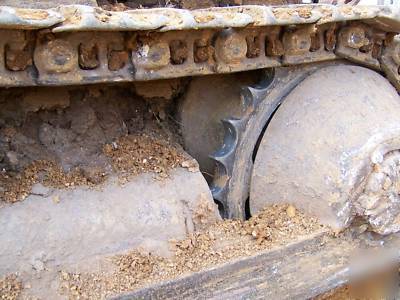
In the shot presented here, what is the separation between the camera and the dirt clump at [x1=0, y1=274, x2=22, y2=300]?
147cm

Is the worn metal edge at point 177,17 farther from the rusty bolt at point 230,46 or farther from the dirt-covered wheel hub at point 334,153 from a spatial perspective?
the dirt-covered wheel hub at point 334,153

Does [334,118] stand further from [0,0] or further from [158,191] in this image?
[0,0]

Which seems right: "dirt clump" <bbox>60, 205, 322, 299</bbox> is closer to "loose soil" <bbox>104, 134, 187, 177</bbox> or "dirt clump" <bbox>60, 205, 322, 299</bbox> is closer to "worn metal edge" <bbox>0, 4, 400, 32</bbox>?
"loose soil" <bbox>104, 134, 187, 177</bbox>

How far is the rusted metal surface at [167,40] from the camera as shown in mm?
1366

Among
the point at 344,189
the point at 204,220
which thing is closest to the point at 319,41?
the point at 344,189

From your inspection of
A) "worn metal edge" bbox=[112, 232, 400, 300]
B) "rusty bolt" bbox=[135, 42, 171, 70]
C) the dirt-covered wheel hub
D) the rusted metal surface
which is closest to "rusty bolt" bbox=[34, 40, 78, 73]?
the rusted metal surface

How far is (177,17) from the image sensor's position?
1494mm

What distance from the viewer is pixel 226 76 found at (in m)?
2.07

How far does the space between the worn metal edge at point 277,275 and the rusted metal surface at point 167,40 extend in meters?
0.55

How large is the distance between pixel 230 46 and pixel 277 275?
27.0 inches

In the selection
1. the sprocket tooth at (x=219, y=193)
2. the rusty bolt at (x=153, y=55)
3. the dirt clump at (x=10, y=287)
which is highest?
the rusty bolt at (x=153, y=55)

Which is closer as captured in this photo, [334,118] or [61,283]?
[61,283]

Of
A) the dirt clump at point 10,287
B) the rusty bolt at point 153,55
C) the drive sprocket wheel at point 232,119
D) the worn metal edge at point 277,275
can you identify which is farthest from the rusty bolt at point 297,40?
the dirt clump at point 10,287

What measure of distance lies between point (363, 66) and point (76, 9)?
47.4 inches
